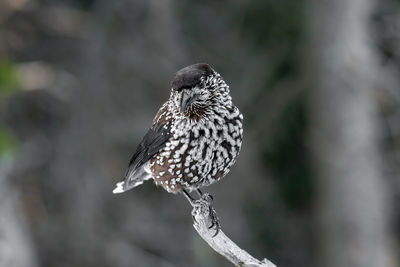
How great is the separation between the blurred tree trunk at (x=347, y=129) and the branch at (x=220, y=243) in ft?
A: 18.6

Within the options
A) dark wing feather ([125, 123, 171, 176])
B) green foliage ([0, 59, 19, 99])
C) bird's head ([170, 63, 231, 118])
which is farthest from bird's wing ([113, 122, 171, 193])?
Answer: green foliage ([0, 59, 19, 99])

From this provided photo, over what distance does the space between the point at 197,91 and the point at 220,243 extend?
108 cm

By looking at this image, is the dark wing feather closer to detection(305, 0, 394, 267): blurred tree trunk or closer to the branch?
the branch

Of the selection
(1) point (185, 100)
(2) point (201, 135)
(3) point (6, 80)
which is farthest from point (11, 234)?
(1) point (185, 100)

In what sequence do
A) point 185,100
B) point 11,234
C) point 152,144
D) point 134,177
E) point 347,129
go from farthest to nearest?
point 347,129
point 11,234
point 134,177
point 152,144
point 185,100

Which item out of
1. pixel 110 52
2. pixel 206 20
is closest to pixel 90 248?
pixel 110 52

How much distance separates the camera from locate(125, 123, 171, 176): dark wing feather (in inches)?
249

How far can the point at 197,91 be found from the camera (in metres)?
5.80

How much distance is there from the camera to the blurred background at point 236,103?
38.0 feet

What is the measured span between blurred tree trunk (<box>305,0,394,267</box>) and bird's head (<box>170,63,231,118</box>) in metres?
5.44

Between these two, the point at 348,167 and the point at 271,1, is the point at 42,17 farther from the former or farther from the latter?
the point at 348,167

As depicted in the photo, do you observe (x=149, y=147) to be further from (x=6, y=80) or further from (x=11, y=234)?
(x=11, y=234)

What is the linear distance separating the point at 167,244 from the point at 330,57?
13.9ft

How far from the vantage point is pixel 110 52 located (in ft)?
40.1
